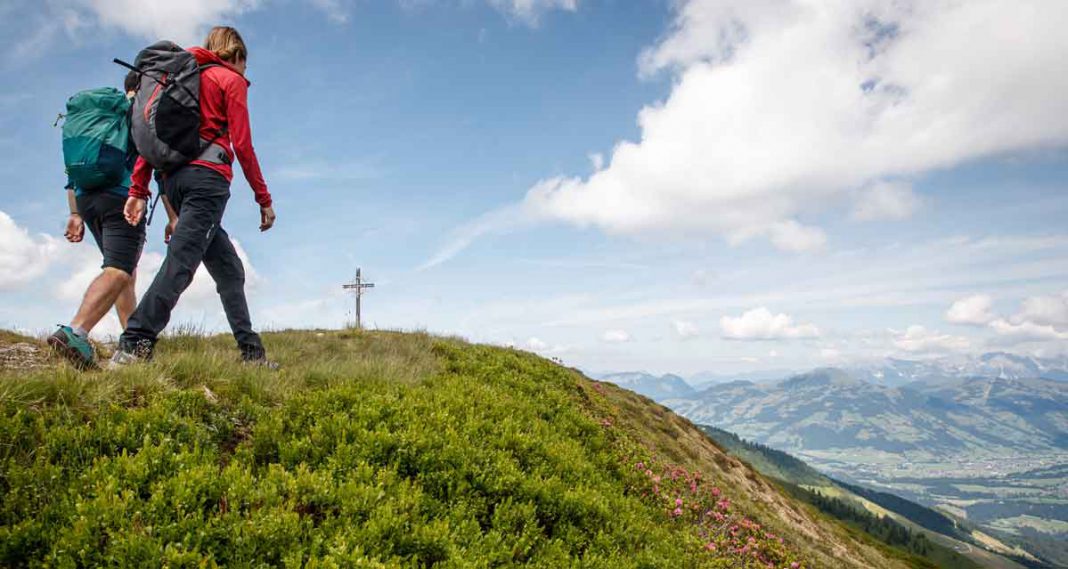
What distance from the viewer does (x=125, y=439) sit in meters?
4.62

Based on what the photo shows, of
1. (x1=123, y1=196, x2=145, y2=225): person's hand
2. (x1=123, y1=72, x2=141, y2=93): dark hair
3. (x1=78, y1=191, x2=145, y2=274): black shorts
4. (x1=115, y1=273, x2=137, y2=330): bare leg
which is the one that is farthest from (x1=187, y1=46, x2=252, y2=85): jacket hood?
(x1=115, y1=273, x2=137, y2=330): bare leg

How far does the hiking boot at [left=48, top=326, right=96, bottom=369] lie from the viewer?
19.2ft

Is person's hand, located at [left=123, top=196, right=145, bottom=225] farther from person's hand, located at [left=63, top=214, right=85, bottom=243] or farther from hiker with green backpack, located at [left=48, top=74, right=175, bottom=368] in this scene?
person's hand, located at [left=63, top=214, right=85, bottom=243]

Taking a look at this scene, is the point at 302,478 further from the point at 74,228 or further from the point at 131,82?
the point at 131,82

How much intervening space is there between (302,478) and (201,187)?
153 inches

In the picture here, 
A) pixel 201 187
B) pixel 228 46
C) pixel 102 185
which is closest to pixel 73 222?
pixel 102 185

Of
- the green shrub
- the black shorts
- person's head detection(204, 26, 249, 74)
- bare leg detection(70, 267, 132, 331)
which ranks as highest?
person's head detection(204, 26, 249, 74)

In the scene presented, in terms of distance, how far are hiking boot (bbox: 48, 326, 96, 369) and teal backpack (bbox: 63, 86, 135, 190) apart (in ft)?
6.60

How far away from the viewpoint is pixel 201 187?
20.6ft

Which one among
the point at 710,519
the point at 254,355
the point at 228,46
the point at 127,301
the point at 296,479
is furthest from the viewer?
the point at 710,519

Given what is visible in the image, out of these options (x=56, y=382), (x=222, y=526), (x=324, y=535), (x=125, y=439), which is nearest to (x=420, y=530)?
(x=324, y=535)

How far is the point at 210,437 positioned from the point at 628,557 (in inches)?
180

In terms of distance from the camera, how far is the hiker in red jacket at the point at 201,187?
601cm

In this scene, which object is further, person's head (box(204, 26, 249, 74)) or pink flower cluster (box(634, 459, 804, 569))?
pink flower cluster (box(634, 459, 804, 569))
